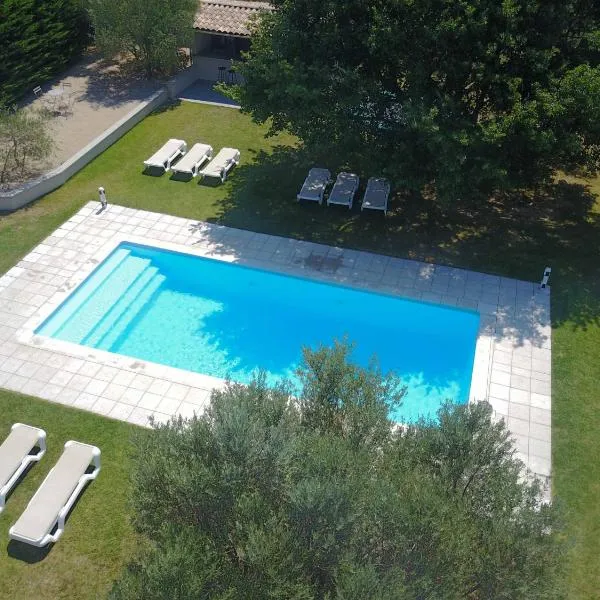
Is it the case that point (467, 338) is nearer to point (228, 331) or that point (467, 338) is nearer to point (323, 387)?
point (228, 331)

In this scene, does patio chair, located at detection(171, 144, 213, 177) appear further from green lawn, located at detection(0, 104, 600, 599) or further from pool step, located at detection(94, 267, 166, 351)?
pool step, located at detection(94, 267, 166, 351)

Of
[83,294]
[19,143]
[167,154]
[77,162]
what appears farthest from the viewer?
[167,154]

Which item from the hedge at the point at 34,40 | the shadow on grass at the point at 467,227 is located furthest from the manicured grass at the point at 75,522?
the hedge at the point at 34,40

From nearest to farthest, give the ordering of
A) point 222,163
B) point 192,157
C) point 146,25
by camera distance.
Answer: point 222,163
point 192,157
point 146,25

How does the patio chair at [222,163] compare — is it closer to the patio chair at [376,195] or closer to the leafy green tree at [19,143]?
the patio chair at [376,195]

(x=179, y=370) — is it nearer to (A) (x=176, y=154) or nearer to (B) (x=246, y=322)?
(B) (x=246, y=322)

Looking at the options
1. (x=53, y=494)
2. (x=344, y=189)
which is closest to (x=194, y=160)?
(x=344, y=189)

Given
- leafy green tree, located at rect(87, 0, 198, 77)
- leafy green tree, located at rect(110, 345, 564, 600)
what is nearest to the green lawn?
leafy green tree, located at rect(87, 0, 198, 77)
